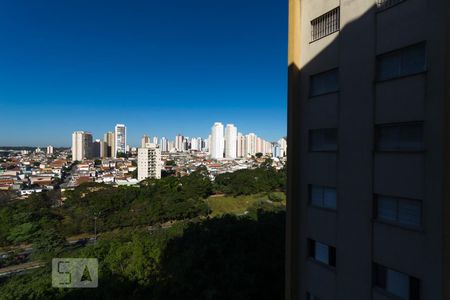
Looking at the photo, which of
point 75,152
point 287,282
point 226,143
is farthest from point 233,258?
point 75,152

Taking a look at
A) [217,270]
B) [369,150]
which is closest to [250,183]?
[217,270]

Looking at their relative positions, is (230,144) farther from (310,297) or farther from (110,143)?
(310,297)

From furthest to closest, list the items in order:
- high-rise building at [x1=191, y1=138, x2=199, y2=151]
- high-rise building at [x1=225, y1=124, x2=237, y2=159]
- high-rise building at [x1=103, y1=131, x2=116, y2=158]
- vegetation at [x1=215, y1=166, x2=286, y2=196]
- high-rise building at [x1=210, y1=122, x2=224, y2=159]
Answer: high-rise building at [x1=191, y1=138, x2=199, y2=151] → high-rise building at [x1=103, y1=131, x2=116, y2=158] → high-rise building at [x1=225, y1=124, x2=237, y2=159] → high-rise building at [x1=210, y1=122, x2=224, y2=159] → vegetation at [x1=215, y1=166, x2=286, y2=196]

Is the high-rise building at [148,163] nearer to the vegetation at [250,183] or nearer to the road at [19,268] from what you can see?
the vegetation at [250,183]

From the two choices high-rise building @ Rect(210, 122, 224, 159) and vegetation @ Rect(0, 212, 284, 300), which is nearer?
vegetation @ Rect(0, 212, 284, 300)

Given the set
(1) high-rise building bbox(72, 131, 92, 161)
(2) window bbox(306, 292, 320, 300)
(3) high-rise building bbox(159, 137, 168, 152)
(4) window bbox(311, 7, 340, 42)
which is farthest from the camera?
(3) high-rise building bbox(159, 137, 168, 152)

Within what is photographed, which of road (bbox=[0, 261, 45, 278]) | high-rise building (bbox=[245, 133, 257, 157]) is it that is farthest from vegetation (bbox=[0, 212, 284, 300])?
high-rise building (bbox=[245, 133, 257, 157])

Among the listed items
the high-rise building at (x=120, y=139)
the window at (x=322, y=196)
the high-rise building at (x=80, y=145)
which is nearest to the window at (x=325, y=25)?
the window at (x=322, y=196)

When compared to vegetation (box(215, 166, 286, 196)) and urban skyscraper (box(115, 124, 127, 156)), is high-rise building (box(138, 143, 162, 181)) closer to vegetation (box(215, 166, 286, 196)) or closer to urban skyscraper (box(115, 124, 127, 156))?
vegetation (box(215, 166, 286, 196))
